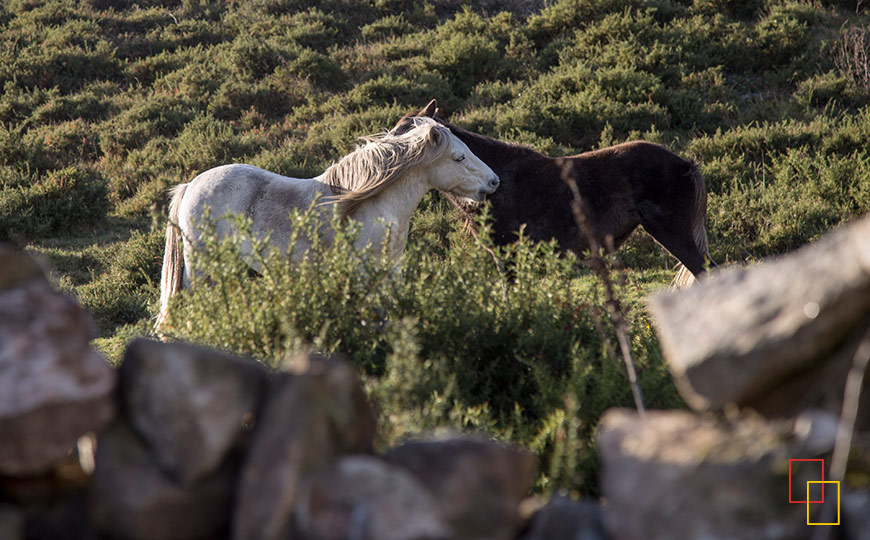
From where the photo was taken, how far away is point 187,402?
6.64ft

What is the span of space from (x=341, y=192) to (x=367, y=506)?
397 centimetres

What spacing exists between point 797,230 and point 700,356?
696 centimetres

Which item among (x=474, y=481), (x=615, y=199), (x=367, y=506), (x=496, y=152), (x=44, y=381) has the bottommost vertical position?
(x=615, y=199)

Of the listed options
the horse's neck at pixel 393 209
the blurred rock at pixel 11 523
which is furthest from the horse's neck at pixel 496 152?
the blurred rock at pixel 11 523

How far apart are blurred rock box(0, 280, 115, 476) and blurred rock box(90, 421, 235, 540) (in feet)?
0.40

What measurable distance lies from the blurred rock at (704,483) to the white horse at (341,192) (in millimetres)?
3485

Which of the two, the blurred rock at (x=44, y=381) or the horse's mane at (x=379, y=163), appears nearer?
the blurred rock at (x=44, y=381)

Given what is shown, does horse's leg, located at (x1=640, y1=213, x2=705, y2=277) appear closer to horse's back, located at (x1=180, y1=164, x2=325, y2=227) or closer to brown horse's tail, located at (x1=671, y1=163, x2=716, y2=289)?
brown horse's tail, located at (x1=671, y1=163, x2=716, y2=289)

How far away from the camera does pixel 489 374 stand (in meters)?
3.63

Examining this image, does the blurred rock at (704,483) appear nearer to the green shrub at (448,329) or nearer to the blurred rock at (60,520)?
the green shrub at (448,329)

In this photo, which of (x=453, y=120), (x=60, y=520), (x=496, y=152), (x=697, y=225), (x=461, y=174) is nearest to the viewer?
(x=60, y=520)

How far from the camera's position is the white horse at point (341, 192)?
17.6 feet

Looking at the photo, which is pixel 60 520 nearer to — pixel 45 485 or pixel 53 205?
pixel 45 485

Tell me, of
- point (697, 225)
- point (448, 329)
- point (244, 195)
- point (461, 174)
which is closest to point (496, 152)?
point (461, 174)
